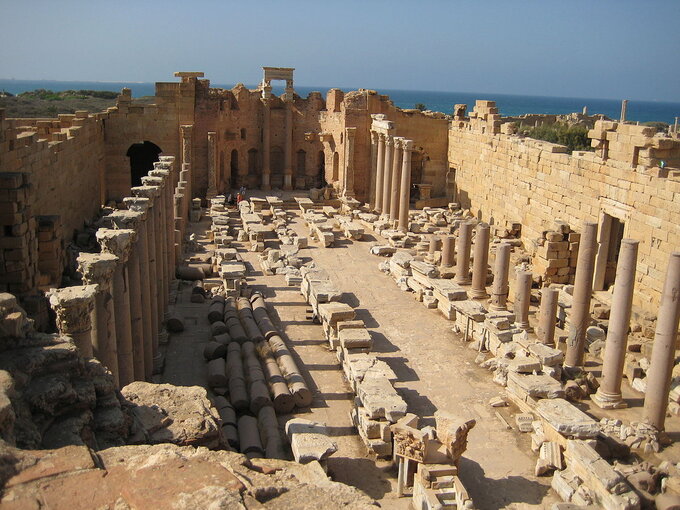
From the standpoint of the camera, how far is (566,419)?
1127 centimetres

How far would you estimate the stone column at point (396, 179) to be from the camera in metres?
26.9

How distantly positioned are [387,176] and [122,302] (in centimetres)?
1874

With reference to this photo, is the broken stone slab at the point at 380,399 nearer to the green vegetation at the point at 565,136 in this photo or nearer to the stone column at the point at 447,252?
the stone column at the point at 447,252

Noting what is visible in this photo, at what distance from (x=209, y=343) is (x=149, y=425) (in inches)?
272

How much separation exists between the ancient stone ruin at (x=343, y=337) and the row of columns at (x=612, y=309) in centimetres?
5

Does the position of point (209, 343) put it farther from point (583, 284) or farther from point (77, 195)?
point (77, 195)

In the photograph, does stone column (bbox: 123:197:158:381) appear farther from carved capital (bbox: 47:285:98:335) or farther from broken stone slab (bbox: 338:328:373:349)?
carved capital (bbox: 47:285:98:335)

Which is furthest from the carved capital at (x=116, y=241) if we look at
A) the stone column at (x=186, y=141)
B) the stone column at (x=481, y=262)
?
the stone column at (x=186, y=141)

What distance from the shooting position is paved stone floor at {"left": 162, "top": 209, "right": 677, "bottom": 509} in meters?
10.6

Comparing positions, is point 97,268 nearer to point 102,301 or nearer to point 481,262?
point 102,301

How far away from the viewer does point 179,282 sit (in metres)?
19.7

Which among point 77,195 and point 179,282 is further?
point 77,195

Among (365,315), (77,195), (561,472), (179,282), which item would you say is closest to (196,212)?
(77,195)

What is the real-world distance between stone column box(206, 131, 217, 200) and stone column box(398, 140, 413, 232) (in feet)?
30.0
